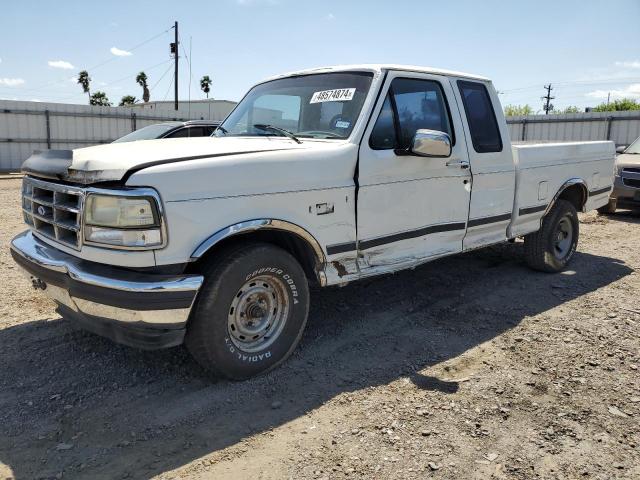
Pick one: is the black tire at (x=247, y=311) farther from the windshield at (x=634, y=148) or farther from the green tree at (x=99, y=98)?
the green tree at (x=99, y=98)

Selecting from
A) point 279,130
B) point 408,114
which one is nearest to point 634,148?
point 408,114

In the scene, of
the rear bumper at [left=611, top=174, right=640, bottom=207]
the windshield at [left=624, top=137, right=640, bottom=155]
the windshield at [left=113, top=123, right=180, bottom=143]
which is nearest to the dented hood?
the windshield at [left=113, top=123, right=180, bottom=143]

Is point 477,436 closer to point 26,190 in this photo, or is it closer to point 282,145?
point 282,145

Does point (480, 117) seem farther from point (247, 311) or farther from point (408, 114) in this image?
point (247, 311)

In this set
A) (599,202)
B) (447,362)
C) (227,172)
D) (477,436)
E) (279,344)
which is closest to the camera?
(477,436)

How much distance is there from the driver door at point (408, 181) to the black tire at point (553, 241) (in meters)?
1.68

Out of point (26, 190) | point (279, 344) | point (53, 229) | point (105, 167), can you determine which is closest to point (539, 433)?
point (279, 344)

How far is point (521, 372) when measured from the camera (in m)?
3.78

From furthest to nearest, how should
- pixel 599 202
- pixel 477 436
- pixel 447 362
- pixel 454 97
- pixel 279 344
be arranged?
pixel 599 202 < pixel 454 97 < pixel 447 362 < pixel 279 344 < pixel 477 436

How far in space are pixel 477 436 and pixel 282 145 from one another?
2253 millimetres

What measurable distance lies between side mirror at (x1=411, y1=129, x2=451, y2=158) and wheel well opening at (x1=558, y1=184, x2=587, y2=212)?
10.0 ft

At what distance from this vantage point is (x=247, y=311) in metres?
3.54

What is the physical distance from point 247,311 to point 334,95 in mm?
1870

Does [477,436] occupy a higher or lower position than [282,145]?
lower
